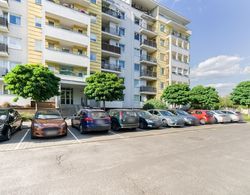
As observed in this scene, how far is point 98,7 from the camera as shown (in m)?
25.2

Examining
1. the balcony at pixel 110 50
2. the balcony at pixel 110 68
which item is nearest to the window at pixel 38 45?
the balcony at pixel 110 50

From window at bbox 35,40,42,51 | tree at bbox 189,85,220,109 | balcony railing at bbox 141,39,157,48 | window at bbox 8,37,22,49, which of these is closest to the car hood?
window at bbox 35,40,42,51

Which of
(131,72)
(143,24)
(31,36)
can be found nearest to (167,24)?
(143,24)

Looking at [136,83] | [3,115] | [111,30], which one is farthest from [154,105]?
[3,115]

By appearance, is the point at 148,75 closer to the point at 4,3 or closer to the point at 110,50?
the point at 110,50

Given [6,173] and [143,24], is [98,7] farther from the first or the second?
[6,173]

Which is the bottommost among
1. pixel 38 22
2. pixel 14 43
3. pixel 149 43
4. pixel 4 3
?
pixel 14 43

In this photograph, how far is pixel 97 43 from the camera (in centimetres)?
2492

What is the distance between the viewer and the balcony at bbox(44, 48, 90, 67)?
64.5ft

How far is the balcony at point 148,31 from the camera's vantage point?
30850mm

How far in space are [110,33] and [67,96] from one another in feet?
41.6

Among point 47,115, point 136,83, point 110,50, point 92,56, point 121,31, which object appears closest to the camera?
point 47,115

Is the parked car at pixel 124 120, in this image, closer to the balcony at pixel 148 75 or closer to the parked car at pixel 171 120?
the parked car at pixel 171 120

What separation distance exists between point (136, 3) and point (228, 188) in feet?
117
